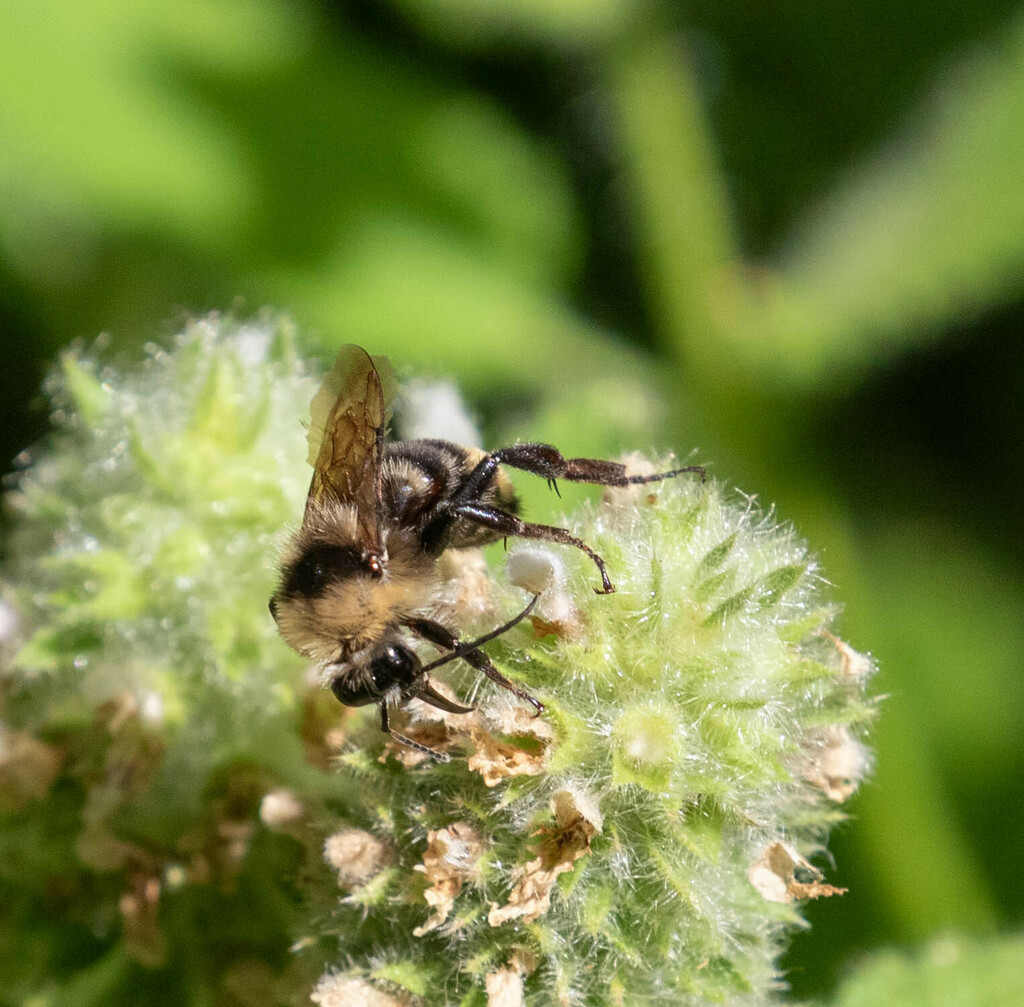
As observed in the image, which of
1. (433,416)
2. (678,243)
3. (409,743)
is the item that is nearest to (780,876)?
(409,743)

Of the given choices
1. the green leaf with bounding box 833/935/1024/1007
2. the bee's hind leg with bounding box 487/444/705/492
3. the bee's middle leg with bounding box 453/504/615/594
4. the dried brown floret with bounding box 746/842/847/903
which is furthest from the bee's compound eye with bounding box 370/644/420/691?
the green leaf with bounding box 833/935/1024/1007

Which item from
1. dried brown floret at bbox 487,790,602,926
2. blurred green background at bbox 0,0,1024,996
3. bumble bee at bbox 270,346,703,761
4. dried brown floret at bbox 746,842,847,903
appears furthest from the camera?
blurred green background at bbox 0,0,1024,996

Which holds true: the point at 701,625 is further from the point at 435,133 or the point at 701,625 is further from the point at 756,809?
the point at 435,133

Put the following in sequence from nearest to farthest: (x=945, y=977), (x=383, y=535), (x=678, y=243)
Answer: (x=383, y=535) < (x=945, y=977) < (x=678, y=243)

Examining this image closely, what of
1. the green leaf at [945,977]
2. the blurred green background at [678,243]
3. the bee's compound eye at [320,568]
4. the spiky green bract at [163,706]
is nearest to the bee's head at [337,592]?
the bee's compound eye at [320,568]

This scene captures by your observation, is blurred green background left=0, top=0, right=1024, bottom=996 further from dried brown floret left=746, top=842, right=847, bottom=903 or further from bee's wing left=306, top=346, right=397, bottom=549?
dried brown floret left=746, top=842, right=847, bottom=903

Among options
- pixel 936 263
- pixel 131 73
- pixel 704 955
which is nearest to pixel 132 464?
pixel 704 955

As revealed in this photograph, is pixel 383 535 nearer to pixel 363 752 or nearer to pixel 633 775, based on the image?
pixel 363 752
